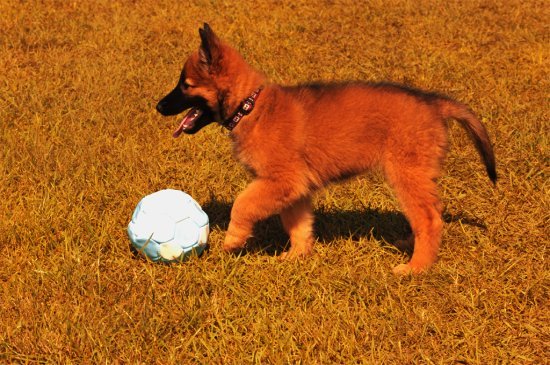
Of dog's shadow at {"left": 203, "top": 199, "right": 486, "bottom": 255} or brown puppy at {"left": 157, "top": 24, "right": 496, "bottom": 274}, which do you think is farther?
dog's shadow at {"left": 203, "top": 199, "right": 486, "bottom": 255}

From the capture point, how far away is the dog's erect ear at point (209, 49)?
11.3 ft

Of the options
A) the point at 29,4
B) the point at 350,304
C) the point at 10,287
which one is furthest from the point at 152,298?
the point at 29,4

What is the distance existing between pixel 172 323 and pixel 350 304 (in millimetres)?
Result: 1067

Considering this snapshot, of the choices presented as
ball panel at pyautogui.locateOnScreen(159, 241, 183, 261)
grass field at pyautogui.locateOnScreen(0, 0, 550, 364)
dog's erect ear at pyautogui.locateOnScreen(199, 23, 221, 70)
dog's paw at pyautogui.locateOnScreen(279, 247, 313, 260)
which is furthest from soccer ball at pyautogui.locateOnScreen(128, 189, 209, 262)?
dog's erect ear at pyautogui.locateOnScreen(199, 23, 221, 70)

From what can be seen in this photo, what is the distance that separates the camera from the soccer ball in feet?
11.3

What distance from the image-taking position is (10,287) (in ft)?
10.7

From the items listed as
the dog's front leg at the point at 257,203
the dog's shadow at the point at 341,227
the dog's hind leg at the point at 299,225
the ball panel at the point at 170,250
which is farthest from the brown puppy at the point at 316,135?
the dog's shadow at the point at 341,227

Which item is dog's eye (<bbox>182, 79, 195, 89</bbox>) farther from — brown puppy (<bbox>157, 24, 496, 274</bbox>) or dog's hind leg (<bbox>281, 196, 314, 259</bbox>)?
dog's hind leg (<bbox>281, 196, 314, 259</bbox>)

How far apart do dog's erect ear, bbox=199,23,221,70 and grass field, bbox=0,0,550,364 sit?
1.23 metres

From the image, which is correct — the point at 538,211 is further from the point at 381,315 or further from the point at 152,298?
the point at 152,298

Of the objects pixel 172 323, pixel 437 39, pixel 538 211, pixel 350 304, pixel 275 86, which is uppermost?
pixel 275 86

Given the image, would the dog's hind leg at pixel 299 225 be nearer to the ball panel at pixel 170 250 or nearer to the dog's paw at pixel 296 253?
the dog's paw at pixel 296 253

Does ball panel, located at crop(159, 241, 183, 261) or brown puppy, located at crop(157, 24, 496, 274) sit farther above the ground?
brown puppy, located at crop(157, 24, 496, 274)

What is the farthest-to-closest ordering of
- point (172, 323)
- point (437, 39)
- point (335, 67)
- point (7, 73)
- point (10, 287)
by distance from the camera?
point (437, 39) → point (335, 67) → point (7, 73) → point (10, 287) → point (172, 323)
